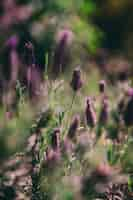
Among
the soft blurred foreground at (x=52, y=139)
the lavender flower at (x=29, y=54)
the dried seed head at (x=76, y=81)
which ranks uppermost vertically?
the lavender flower at (x=29, y=54)

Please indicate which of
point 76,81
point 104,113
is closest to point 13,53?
point 76,81

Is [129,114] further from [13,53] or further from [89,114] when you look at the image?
[13,53]

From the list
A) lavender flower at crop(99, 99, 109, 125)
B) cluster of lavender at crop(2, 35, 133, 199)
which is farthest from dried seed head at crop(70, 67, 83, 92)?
lavender flower at crop(99, 99, 109, 125)

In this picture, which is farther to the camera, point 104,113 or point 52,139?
Answer: point 104,113

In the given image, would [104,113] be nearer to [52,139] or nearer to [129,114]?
[129,114]

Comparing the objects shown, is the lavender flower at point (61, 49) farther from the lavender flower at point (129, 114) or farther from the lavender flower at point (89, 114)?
the lavender flower at point (129, 114)

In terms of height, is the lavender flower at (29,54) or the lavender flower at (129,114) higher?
the lavender flower at (29,54)

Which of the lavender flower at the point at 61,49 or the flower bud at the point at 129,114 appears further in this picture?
the lavender flower at the point at 61,49

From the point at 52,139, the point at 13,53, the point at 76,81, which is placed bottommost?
the point at 52,139

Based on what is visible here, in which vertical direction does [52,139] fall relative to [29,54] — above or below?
below

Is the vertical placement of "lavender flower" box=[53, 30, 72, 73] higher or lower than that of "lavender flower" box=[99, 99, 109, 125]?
higher

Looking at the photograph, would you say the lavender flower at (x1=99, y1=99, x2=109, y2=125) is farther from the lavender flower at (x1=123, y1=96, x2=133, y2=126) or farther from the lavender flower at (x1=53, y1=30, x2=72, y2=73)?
the lavender flower at (x1=53, y1=30, x2=72, y2=73)

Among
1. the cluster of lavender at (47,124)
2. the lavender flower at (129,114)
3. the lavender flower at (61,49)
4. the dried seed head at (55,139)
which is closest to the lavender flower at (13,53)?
the cluster of lavender at (47,124)

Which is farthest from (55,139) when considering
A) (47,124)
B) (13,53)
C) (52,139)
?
Result: (13,53)
